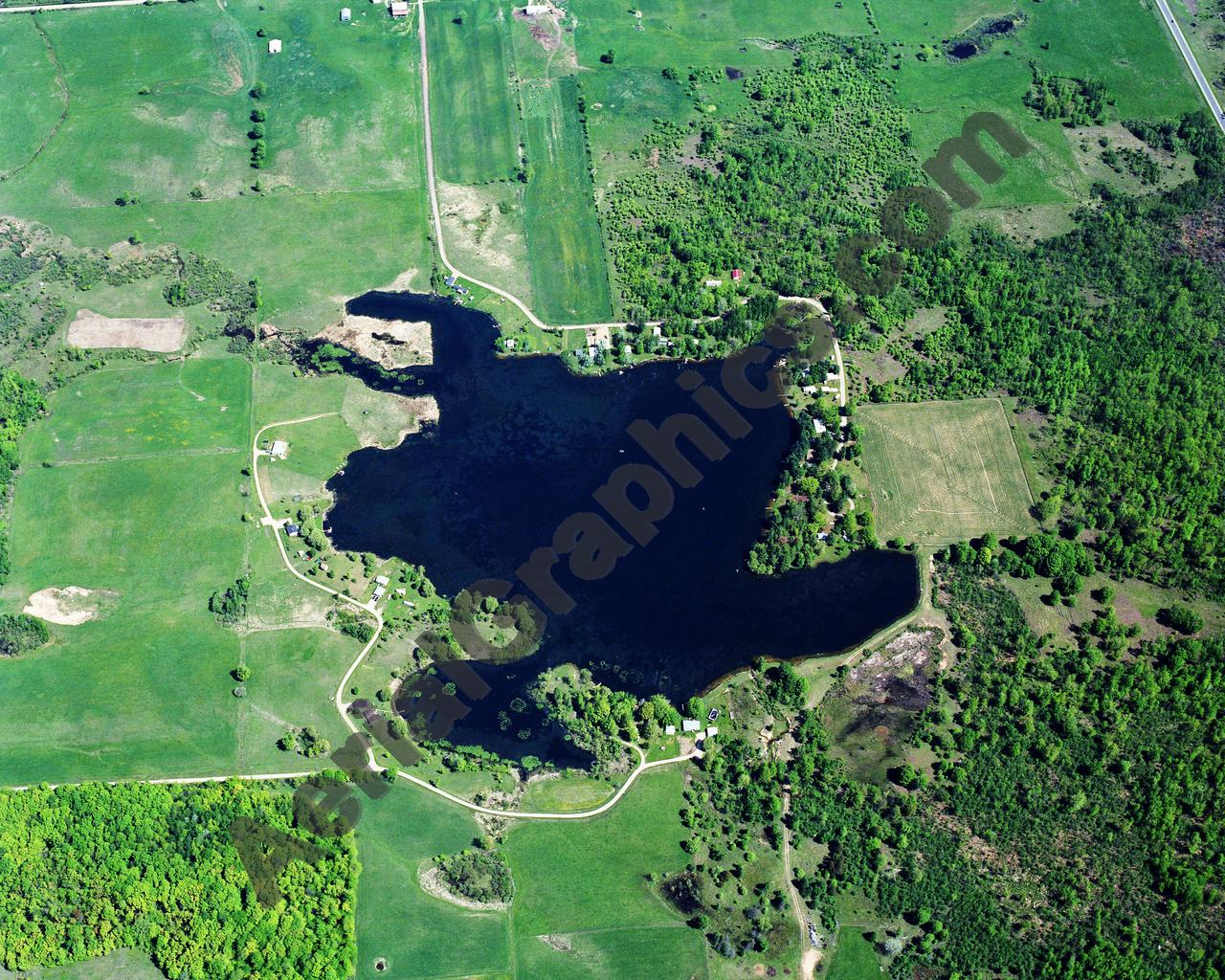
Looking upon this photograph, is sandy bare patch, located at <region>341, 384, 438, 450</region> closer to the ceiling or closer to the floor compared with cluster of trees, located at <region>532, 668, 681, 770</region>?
closer to the ceiling

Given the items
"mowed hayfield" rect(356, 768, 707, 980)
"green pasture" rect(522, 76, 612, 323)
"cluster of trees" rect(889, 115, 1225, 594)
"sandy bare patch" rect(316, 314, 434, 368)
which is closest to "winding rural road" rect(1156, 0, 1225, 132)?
"cluster of trees" rect(889, 115, 1225, 594)

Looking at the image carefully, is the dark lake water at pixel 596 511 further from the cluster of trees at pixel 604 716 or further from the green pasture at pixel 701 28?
the green pasture at pixel 701 28

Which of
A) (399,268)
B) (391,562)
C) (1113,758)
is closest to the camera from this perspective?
(1113,758)

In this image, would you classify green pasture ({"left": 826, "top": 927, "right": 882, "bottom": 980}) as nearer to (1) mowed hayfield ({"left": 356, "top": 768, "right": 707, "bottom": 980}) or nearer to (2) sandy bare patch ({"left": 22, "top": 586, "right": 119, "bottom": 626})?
(1) mowed hayfield ({"left": 356, "top": 768, "right": 707, "bottom": 980})

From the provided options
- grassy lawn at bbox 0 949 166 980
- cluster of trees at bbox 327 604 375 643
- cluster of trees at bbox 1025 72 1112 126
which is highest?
cluster of trees at bbox 1025 72 1112 126

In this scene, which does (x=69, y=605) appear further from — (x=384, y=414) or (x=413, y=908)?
(x=413, y=908)

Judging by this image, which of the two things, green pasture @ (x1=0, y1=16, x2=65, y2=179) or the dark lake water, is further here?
green pasture @ (x1=0, y1=16, x2=65, y2=179)

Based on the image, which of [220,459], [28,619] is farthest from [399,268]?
[28,619]

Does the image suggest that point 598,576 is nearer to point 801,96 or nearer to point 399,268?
point 399,268
